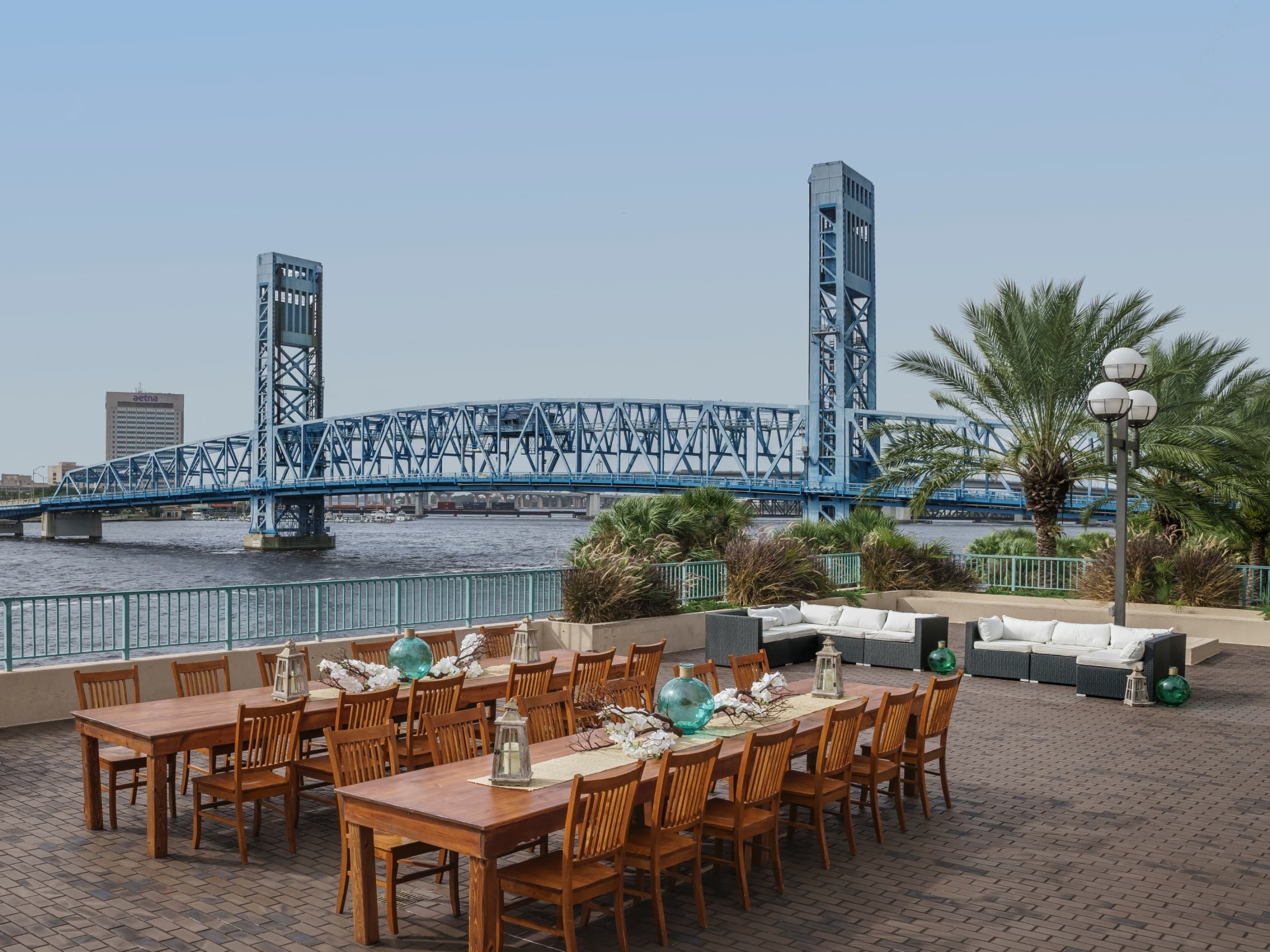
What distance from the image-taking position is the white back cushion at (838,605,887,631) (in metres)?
15.6

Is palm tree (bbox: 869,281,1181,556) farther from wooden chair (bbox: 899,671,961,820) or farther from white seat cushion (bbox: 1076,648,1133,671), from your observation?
wooden chair (bbox: 899,671,961,820)

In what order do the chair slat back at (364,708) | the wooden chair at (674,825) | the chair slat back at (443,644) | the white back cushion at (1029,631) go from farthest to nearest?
1. the white back cushion at (1029,631)
2. the chair slat back at (443,644)
3. the chair slat back at (364,708)
4. the wooden chair at (674,825)

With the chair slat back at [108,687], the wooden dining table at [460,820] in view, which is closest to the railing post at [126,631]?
the chair slat back at [108,687]

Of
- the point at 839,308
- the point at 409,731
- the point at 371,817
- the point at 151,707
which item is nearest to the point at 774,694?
the point at 409,731

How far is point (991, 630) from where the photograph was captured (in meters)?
14.5

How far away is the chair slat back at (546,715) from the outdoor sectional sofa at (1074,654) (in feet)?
25.6

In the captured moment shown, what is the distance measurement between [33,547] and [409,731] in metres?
100

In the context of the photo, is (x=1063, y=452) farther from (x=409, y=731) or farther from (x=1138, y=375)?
(x=409, y=731)

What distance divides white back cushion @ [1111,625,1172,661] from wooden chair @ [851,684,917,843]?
21.8ft

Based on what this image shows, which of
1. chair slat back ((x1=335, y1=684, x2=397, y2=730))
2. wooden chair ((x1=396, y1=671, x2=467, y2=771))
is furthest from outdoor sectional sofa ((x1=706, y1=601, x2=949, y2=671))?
chair slat back ((x1=335, y1=684, x2=397, y2=730))

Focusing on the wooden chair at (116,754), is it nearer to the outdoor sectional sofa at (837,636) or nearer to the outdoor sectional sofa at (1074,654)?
the outdoor sectional sofa at (837,636)

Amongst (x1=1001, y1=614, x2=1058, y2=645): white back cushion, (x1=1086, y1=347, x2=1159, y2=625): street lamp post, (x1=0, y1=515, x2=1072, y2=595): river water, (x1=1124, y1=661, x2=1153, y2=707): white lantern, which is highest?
(x1=1086, y1=347, x2=1159, y2=625): street lamp post

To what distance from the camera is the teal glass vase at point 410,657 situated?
8711 mm

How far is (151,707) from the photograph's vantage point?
771 cm
